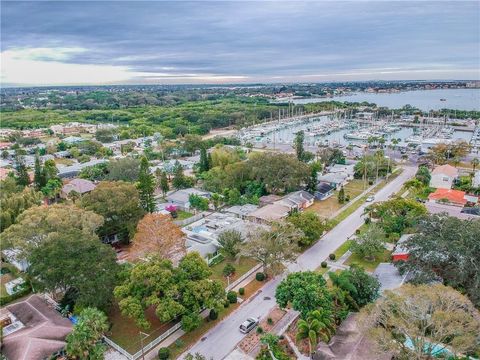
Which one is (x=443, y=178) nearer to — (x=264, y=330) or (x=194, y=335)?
(x=264, y=330)

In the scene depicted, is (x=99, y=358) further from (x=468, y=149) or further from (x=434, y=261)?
(x=468, y=149)

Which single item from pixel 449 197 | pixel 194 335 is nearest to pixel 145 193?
pixel 194 335

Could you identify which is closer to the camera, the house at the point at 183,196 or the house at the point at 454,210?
the house at the point at 454,210

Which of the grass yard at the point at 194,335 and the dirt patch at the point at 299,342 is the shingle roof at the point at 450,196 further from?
the grass yard at the point at 194,335

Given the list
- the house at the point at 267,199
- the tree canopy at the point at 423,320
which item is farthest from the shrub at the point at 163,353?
the house at the point at 267,199

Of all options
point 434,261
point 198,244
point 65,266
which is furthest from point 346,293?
point 65,266

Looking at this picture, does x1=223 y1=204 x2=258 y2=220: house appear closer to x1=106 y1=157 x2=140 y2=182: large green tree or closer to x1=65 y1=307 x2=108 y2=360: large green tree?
x1=106 y1=157 x2=140 y2=182: large green tree
